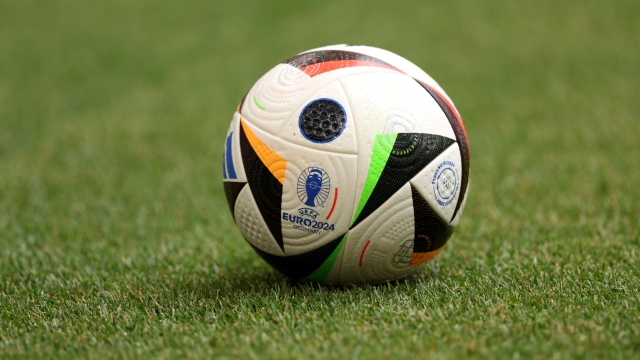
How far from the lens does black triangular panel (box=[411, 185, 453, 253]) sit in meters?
3.41

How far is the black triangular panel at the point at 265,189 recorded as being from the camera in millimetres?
3383

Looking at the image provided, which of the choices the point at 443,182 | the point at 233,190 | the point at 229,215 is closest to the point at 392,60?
the point at 443,182

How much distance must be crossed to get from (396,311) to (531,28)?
11439 mm

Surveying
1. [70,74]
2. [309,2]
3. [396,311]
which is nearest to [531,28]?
[309,2]

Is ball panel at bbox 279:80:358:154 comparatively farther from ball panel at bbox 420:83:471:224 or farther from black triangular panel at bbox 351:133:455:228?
ball panel at bbox 420:83:471:224

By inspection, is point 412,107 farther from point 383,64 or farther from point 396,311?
point 396,311

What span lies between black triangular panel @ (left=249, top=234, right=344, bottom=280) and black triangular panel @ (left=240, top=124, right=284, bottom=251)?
0.35ft

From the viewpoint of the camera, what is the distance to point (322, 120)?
131 inches

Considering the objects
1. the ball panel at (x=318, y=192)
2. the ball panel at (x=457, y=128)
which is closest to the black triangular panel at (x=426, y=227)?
the ball panel at (x=457, y=128)

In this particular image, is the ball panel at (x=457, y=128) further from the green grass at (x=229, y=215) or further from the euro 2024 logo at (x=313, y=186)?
the euro 2024 logo at (x=313, y=186)

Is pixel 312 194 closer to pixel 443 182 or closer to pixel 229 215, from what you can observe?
pixel 443 182

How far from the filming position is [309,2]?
640 inches

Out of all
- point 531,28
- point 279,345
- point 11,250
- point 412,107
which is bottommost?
point 11,250

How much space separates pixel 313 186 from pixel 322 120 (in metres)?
0.33
